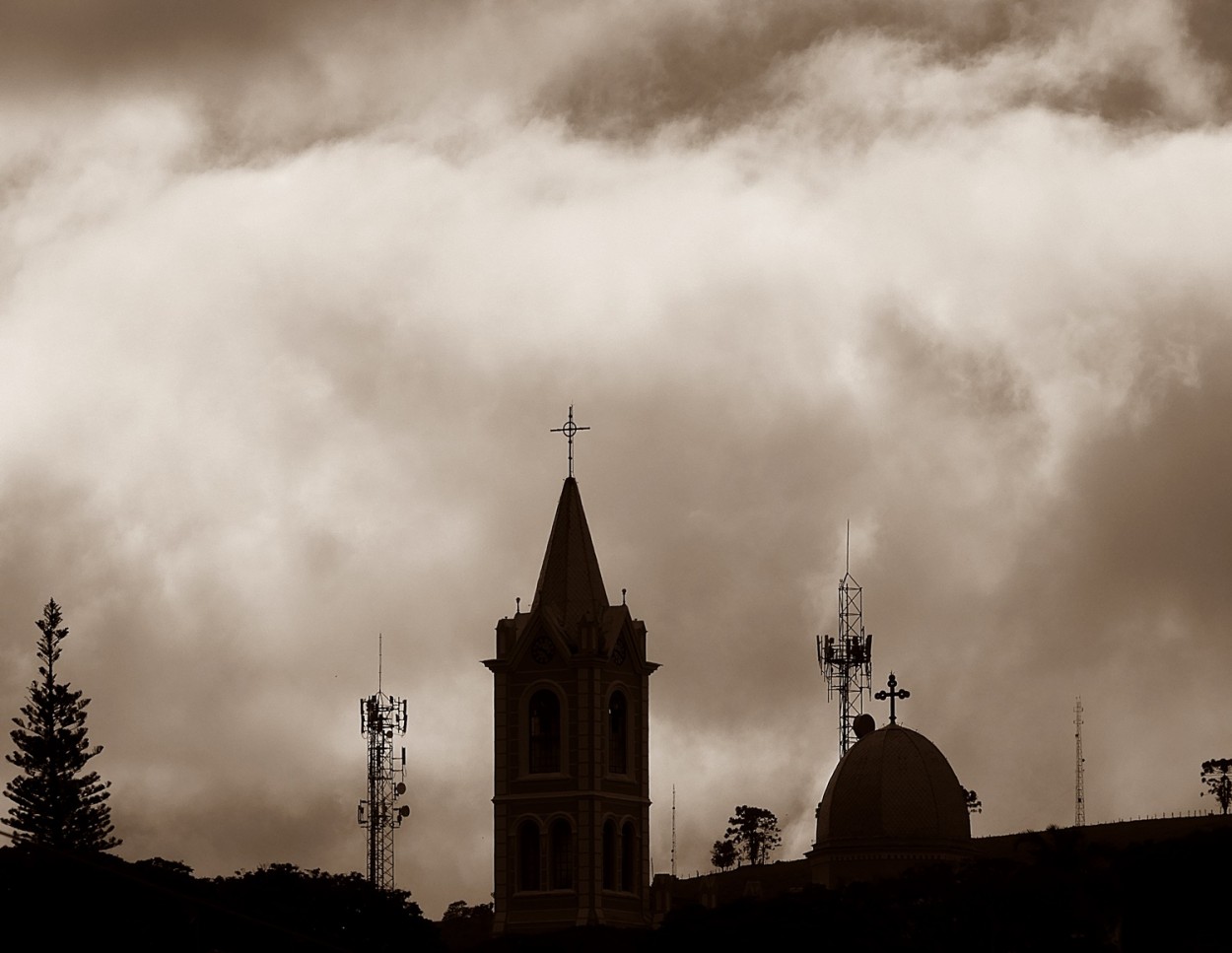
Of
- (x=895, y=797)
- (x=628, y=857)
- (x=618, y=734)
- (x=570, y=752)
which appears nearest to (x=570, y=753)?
(x=570, y=752)

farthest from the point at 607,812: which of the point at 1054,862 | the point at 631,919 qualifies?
the point at 1054,862

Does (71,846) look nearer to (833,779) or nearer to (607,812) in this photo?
(607,812)

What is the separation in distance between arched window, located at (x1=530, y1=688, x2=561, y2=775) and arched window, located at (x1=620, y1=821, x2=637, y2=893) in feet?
12.0

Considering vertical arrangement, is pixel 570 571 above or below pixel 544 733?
above

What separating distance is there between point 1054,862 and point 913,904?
15.8 ft

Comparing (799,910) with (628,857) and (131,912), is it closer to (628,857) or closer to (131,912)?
(628,857)

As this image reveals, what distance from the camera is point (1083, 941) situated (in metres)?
83.5

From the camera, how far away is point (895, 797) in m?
99.2

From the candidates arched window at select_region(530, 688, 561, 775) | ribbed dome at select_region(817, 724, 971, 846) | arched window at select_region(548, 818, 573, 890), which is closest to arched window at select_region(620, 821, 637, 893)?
arched window at select_region(548, 818, 573, 890)

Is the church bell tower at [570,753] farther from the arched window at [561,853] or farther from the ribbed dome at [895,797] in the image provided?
the ribbed dome at [895,797]

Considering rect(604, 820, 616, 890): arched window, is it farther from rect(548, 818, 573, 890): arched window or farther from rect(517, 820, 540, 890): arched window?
rect(517, 820, 540, 890): arched window

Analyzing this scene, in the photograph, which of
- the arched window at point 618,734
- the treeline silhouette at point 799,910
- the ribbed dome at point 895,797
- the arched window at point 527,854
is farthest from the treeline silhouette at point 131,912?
the ribbed dome at point 895,797

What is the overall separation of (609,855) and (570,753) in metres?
4.05

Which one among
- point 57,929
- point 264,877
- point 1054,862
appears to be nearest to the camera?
point 57,929
